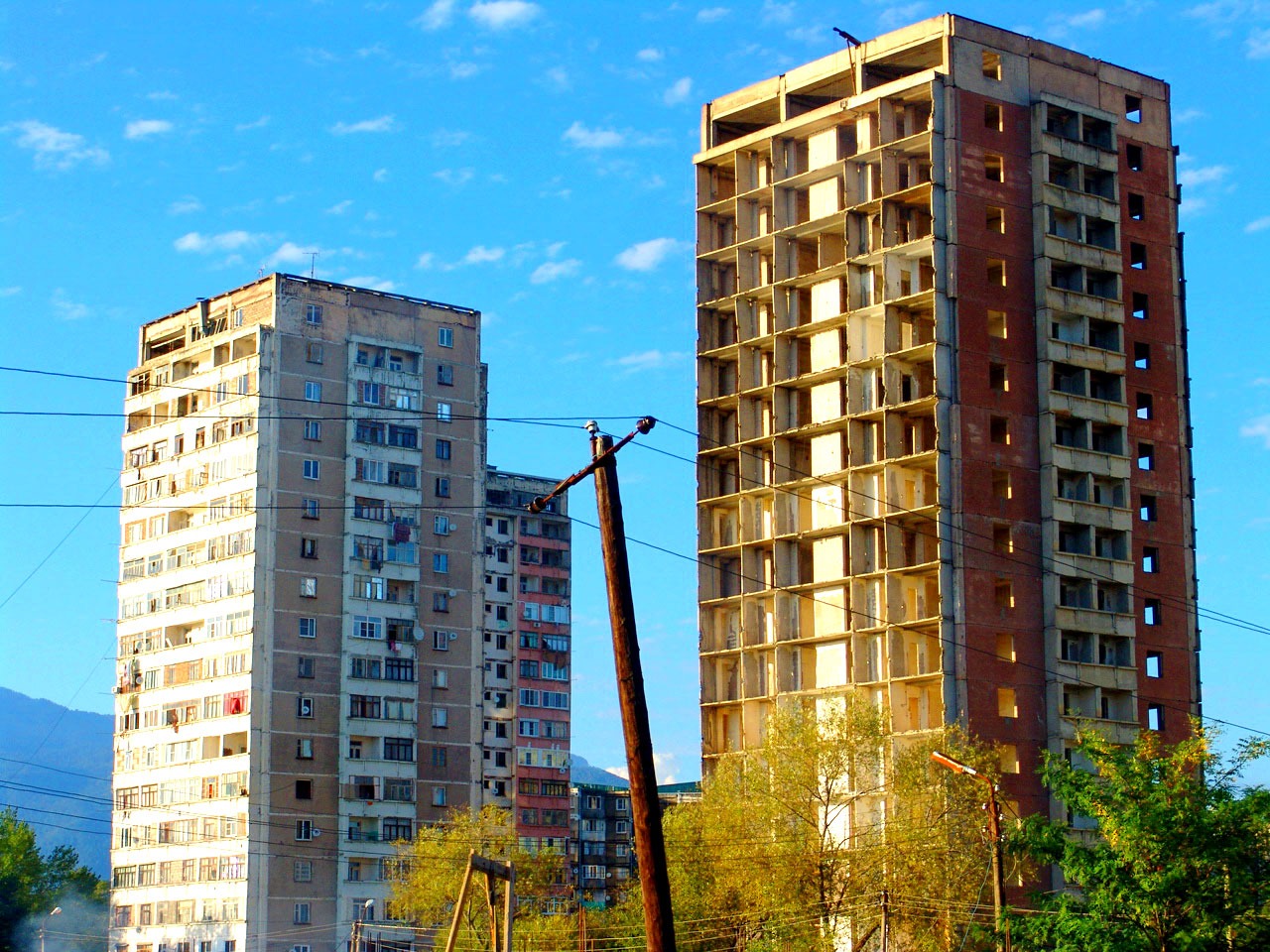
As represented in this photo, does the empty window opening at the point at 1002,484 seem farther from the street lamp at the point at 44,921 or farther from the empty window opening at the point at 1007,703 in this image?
the street lamp at the point at 44,921

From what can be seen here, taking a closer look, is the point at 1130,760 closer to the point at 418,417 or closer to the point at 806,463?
the point at 806,463

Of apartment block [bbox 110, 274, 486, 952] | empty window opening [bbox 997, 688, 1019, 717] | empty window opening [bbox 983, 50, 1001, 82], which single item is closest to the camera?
empty window opening [bbox 997, 688, 1019, 717]

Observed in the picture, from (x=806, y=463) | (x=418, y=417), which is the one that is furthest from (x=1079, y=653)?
(x=418, y=417)

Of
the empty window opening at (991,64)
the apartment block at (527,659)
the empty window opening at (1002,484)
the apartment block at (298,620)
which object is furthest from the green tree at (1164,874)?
the apartment block at (527,659)

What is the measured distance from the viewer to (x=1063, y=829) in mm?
63750

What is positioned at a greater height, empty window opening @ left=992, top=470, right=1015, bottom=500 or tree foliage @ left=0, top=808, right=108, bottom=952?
empty window opening @ left=992, top=470, right=1015, bottom=500

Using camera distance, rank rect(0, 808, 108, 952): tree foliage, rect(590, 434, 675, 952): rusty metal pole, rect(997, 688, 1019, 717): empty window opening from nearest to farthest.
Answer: rect(590, 434, 675, 952): rusty metal pole → rect(997, 688, 1019, 717): empty window opening → rect(0, 808, 108, 952): tree foliage

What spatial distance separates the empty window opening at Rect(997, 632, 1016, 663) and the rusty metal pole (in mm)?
63001

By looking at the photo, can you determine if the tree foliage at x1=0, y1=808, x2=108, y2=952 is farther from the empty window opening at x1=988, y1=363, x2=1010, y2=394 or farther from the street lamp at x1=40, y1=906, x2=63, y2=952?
the empty window opening at x1=988, y1=363, x2=1010, y2=394

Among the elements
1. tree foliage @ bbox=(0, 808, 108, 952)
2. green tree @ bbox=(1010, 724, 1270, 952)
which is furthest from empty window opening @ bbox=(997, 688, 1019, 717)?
tree foliage @ bbox=(0, 808, 108, 952)

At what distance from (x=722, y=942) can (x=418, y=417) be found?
50.8 metres

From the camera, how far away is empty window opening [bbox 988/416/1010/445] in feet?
330

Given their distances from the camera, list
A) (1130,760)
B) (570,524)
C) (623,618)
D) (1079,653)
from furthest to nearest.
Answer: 1. (570,524)
2. (1079,653)
3. (1130,760)
4. (623,618)

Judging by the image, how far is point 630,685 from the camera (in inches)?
1458
